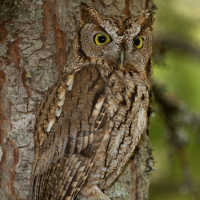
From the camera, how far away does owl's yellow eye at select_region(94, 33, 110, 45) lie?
7.04 feet

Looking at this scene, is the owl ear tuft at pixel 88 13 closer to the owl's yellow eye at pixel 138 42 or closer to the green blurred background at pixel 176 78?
the owl's yellow eye at pixel 138 42

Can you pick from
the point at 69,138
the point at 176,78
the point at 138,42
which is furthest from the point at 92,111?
the point at 176,78

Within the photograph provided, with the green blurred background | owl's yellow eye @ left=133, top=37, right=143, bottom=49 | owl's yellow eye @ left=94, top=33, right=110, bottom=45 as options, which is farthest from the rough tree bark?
the green blurred background

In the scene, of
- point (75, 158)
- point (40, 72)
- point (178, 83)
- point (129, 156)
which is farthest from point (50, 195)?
point (178, 83)

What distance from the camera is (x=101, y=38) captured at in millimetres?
2160

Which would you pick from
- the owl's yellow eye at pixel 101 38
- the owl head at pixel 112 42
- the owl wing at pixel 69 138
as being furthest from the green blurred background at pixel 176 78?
the owl wing at pixel 69 138

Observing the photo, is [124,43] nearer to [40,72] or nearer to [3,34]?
[40,72]

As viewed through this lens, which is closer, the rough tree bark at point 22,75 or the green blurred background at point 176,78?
the rough tree bark at point 22,75

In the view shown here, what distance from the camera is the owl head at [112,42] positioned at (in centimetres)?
211

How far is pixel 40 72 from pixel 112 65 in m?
0.44

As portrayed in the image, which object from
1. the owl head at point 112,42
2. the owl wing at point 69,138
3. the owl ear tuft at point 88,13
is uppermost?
the owl ear tuft at point 88,13

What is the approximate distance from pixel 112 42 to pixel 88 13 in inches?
8.6

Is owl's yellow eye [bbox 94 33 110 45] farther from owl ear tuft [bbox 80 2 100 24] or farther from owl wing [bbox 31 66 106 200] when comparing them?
owl wing [bbox 31 66 106 200]

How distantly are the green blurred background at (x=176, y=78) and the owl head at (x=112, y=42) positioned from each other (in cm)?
82
